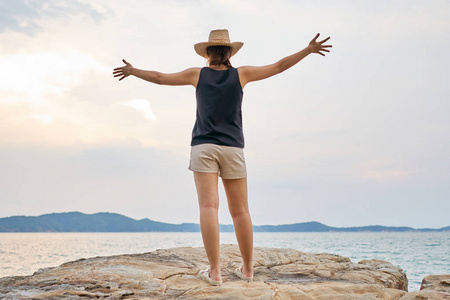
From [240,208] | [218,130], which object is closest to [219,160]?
[218,130]

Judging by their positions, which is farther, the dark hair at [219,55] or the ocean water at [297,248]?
the ocean water at [297,248]

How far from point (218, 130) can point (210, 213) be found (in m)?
0.85

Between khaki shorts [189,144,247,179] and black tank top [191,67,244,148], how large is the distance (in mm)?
63

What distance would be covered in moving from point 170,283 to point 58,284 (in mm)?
1177

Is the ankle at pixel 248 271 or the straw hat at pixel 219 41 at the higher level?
the straw hat at pixel 219 41

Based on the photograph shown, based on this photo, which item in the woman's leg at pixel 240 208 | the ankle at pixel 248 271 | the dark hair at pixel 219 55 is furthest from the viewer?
the ankle at pixel 248 271

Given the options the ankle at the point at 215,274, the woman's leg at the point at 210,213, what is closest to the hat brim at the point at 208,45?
the woman's leg at the point at 210,213

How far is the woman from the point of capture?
447cm

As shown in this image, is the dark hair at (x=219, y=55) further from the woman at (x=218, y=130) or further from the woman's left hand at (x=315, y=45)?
the woman's left hand at (x=315, y=45)

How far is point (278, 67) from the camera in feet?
16.0

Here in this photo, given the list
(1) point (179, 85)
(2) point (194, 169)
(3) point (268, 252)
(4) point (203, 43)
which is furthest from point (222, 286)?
(3) point (268, 252)

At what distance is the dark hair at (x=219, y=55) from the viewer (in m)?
4.79

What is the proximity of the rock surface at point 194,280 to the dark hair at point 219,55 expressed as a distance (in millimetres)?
2344

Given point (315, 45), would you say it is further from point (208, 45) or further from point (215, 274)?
point (215, 274)
